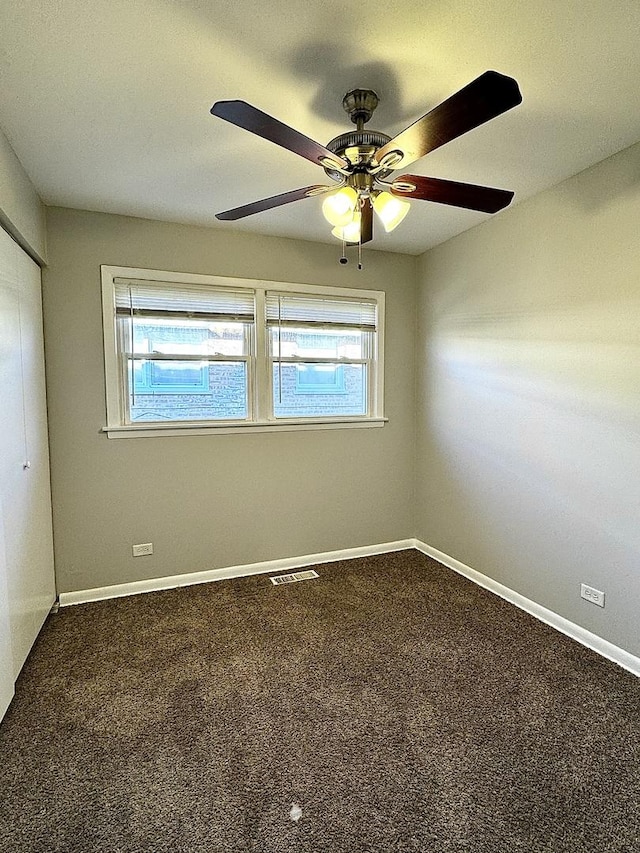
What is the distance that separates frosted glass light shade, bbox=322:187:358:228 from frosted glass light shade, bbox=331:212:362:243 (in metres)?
0.05

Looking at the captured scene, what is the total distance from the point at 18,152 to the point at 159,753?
2.81m

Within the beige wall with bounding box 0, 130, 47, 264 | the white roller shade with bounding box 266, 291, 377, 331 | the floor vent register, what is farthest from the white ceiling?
the floor vent register

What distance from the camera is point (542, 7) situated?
1.41 metres

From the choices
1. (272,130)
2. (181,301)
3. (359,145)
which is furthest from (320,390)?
(272,130)

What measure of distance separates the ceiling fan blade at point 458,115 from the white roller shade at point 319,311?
1.94 meters

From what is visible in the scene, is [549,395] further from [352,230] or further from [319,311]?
[319,311]

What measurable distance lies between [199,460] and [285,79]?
240 cm

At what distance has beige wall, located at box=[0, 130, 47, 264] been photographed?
6.81 ft

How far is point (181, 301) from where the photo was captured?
3.27m

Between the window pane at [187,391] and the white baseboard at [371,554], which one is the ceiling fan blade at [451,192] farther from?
the white baseboard at [371,554]

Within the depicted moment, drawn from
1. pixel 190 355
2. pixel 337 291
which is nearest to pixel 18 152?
pixel 190 355

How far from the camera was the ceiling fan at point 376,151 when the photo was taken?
1.24 m

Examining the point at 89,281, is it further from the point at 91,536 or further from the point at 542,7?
the point at 542,7

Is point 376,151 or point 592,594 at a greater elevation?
point 376,151
